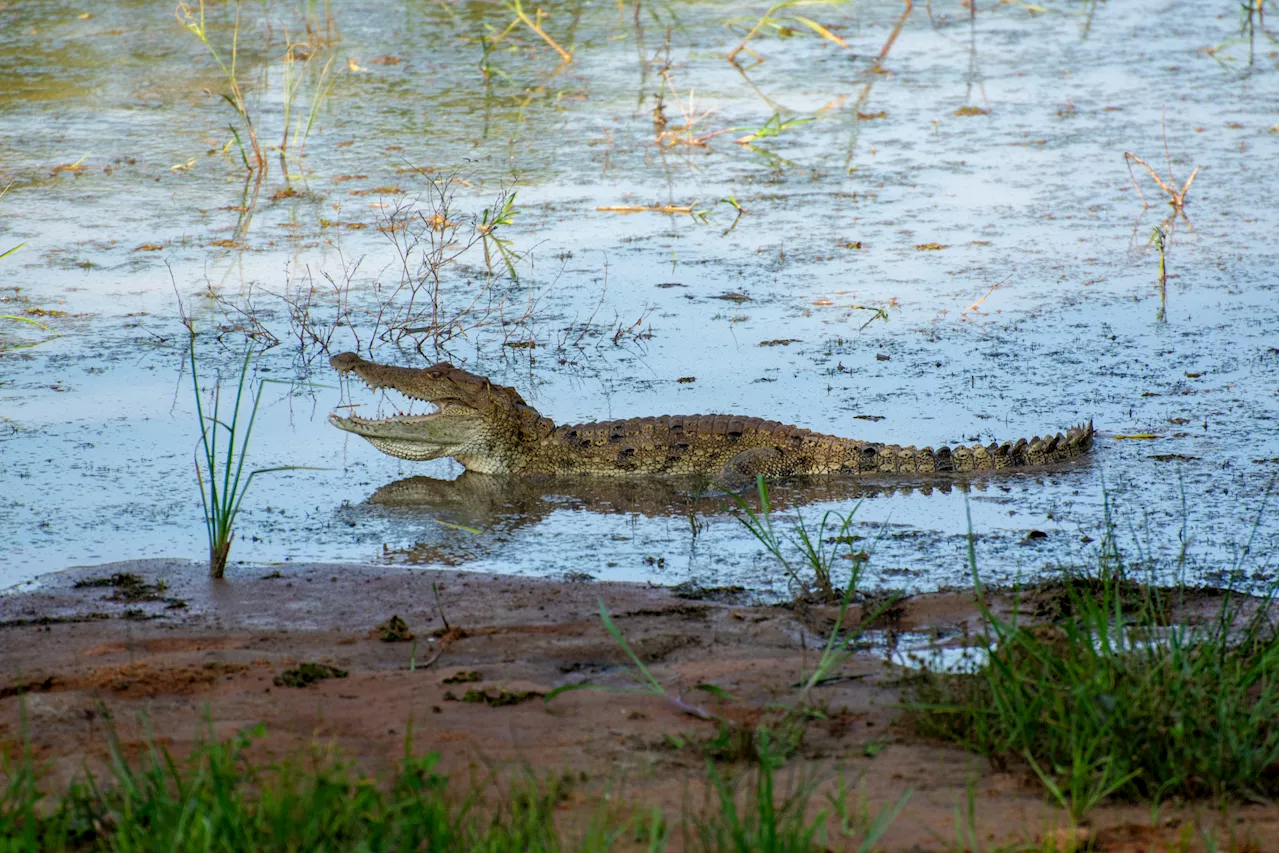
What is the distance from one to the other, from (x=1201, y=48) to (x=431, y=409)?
376 inches

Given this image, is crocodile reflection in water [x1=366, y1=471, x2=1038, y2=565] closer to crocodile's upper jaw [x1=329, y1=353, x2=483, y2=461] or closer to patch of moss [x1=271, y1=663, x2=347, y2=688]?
crocodile's upper jaw [x1=329, y1=353, x2=483, y2=461]

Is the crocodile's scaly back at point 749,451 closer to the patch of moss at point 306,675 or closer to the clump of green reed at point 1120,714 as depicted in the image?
the clump of green reed at point 1120,714

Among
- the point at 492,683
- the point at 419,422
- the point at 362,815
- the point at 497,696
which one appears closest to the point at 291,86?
the point at 419,422

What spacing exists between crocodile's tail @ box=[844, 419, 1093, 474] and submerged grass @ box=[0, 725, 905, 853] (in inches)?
135

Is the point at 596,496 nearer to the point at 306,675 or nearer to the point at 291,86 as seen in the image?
the point at 306,675

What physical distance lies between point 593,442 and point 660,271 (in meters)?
2.18

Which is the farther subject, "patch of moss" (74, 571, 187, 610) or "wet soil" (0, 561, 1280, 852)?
"patch of moss" (74, 571, 187, 610)

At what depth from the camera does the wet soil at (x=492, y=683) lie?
9.78ft

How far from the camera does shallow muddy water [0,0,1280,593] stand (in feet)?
18.9

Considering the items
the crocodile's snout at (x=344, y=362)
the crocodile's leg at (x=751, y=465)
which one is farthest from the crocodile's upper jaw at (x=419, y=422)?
the crocodile's leg at (x=751, y=465)

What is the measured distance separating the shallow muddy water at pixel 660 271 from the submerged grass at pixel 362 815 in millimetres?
1935

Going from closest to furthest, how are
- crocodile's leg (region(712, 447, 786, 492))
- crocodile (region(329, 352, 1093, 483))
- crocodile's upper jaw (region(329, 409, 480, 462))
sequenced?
crocodile (region(329, 352, 1093, 483)) → crocodile's leg (region(712, 447, 786, 492)) → crocodile's upper jaw (region(329, 409, 480, 462))

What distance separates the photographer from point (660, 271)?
8625 mm

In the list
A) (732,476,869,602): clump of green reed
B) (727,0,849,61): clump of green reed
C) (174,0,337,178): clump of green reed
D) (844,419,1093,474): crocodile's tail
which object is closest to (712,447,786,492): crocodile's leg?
(844,419,1093,474): crocodile's tail
